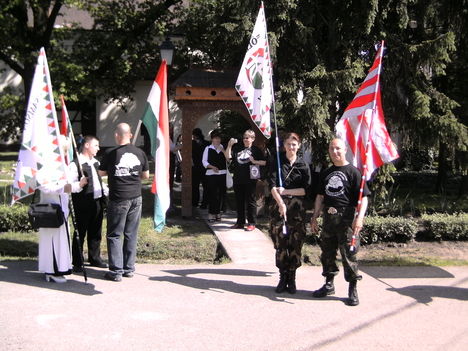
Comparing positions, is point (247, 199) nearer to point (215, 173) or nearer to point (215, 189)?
point (215, 189)

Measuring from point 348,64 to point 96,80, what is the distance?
14.1 meters

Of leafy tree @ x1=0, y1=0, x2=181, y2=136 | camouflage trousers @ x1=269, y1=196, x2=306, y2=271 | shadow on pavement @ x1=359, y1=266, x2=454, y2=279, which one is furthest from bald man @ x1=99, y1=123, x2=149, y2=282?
leafy tree @ x1=0, y1=0, x2=181, y2=136

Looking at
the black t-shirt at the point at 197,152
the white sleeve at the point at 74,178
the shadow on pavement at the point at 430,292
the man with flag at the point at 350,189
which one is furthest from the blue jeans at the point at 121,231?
the black t-shirt at the point at 197,152

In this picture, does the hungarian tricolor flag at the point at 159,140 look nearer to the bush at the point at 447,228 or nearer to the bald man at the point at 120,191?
the bald man at the point at 120,191

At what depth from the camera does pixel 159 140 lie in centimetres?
677

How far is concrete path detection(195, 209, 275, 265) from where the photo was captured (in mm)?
7969

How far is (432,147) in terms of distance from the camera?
10.6 meters

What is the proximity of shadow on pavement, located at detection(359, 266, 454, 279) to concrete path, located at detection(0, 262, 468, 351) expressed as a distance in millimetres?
15

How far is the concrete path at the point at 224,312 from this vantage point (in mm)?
4918

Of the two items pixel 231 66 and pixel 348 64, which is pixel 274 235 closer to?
pixel 348 64

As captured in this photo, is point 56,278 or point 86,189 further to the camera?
point 86,189

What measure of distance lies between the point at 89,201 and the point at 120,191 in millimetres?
831

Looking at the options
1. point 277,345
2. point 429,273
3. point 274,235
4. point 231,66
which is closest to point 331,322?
point 277,345

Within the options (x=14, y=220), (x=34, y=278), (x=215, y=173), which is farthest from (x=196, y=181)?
(x=34, y=278)
